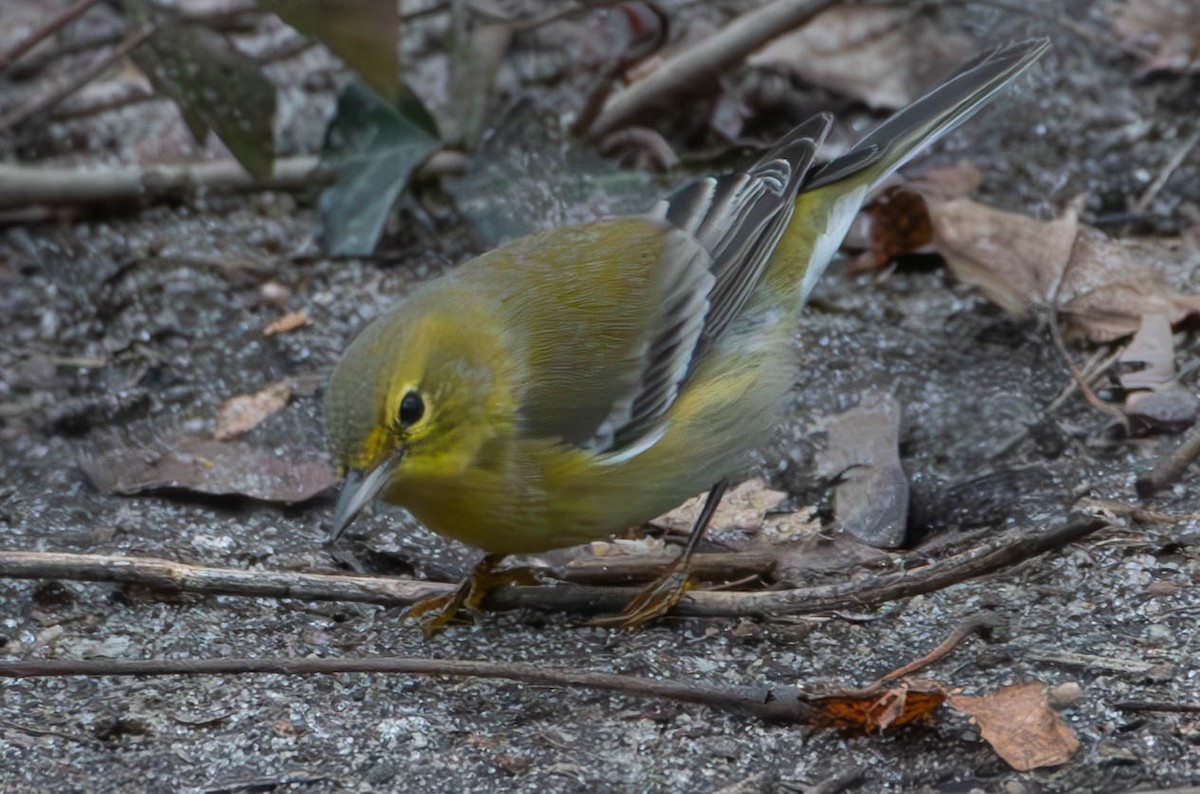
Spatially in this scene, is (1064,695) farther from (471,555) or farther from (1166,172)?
(1166,172)

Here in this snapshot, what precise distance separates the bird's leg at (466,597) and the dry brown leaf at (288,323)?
1720 millimetres

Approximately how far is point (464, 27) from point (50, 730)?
145 inches

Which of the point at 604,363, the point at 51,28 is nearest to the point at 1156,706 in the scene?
the point at 604,363

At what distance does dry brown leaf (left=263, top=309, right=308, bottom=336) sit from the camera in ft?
17.6

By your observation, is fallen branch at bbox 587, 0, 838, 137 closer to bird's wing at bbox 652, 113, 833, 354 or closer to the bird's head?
bird's wing at bbox 652, 113, 833, 354

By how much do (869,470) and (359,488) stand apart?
1748 millimetres

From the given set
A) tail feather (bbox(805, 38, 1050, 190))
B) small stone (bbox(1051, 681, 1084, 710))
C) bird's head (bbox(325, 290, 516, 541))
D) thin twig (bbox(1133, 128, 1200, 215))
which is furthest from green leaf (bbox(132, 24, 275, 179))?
thin twig (bbox(1133, 128, 1200, 215))

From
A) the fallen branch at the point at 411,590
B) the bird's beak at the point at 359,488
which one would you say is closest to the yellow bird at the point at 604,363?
the bird's beak at the point at 359,488

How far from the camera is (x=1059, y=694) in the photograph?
10.6 feet

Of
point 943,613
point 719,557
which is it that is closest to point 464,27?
point 719,557

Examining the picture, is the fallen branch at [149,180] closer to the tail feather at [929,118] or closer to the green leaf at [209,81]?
the green leaf at [209,81]

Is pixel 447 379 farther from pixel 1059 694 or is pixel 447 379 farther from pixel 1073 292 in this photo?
pixel 1073 292

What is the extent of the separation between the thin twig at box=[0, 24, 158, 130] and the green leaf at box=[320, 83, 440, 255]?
826mm

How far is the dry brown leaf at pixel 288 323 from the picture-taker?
5367 millimetres
